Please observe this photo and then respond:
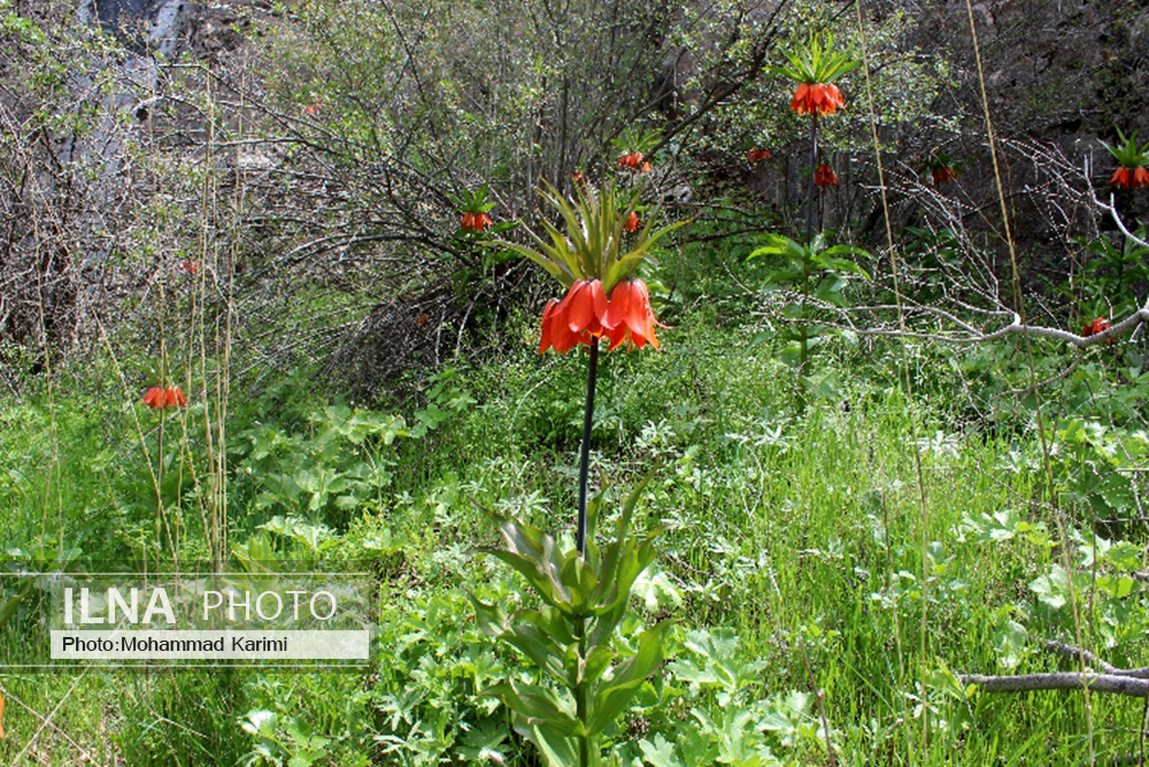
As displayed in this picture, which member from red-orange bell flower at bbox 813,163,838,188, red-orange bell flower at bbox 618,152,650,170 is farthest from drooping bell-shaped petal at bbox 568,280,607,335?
red-orange bell flower at bbox 813,163,838,188

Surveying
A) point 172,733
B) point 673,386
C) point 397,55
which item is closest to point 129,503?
point 172,733

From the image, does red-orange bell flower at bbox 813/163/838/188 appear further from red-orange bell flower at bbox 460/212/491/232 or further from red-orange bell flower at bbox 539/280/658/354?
red-orange bell flower at bbox 539/280/658/354

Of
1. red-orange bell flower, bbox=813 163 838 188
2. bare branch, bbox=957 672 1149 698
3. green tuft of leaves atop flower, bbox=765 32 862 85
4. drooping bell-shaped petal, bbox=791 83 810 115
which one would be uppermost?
red-orange bell flower, bbox=813 163 838 188

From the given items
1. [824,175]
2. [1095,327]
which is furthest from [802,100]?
[1095,327]

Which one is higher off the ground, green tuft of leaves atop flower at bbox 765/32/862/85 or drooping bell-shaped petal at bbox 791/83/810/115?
green tuft of leaves atop flower at bbox 765/32/862/85

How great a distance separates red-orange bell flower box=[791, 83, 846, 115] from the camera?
345 centimetres

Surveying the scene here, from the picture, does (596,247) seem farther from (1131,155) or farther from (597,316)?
(1131,155)

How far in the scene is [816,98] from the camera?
345cm

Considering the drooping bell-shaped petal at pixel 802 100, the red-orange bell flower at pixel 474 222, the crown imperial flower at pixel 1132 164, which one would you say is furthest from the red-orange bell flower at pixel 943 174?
the red-orange bell flower at pixel 474 222

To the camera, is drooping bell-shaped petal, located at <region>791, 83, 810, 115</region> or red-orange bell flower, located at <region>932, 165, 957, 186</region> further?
red-orange bell flower, located at <region>932, 165, 957, 186</region>

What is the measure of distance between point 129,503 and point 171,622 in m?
0.95

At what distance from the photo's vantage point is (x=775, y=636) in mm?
1768

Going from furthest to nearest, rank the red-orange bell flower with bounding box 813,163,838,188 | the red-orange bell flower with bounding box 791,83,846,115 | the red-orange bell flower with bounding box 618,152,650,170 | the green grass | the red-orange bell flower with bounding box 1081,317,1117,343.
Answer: the red-orange bell flower with bounding box 813,163,838,188 < the red-orange bell flower with bounding box 618,152,650,170 < the red-orange bell flower with bounding box 791,83,846,115 < the red-orange bell flower with bounding box 1081,317,1117,343 < the green grass

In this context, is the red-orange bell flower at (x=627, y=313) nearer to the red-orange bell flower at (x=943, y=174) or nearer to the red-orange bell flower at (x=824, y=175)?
the red-orange bell flower at (x=824, y=175)
